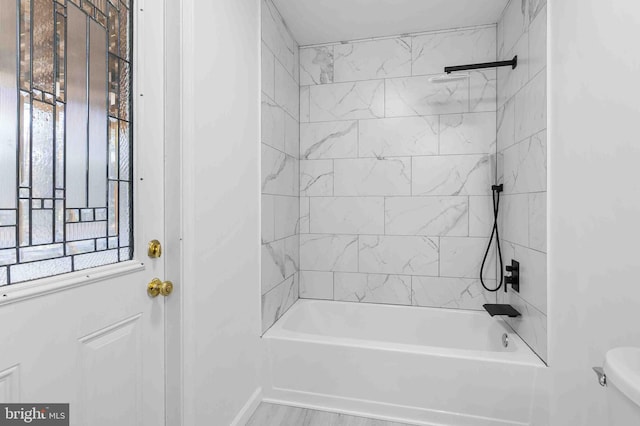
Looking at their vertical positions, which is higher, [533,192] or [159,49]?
→ [159,49]

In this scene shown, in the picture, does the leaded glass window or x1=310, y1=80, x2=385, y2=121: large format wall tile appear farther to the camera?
x1=310, y1=80, x2=385, y2=121: large format wall tile

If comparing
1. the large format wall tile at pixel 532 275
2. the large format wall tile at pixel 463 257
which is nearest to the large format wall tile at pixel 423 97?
the large format wall tile at pixel 463 257

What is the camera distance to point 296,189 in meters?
2.68

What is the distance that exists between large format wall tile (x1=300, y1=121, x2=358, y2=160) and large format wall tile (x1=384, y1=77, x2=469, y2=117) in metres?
0.33

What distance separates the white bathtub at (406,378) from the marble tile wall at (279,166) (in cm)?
28

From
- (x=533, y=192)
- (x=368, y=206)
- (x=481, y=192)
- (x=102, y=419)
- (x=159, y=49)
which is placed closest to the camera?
(x=102, y=419)

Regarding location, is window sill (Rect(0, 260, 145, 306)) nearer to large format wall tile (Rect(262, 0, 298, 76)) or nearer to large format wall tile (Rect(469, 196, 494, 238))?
large format wall tile (Rect(262, 0, 298, 76))

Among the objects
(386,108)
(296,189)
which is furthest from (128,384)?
(386,108)

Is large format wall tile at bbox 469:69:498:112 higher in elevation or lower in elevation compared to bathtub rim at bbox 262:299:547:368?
higher

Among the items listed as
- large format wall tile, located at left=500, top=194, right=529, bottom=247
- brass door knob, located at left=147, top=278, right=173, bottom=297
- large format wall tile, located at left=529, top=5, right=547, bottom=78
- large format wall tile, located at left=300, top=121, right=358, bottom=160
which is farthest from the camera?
large format wall tile, located at left=300, top=121, right=358, bottom=160

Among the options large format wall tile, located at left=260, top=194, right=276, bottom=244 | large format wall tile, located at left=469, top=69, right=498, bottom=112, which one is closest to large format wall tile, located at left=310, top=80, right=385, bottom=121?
large format wall tile, located at left=469, top=69, right=498, bottom=112

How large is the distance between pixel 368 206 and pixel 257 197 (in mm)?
987

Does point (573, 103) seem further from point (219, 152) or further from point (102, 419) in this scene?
point (102, 419)

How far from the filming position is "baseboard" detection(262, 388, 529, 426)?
6.00 feet
